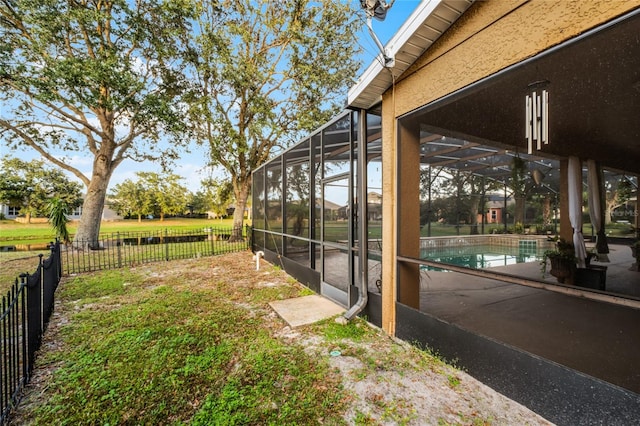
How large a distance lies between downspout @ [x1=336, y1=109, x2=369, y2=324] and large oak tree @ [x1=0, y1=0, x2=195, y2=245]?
916cm

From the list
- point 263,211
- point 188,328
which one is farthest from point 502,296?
point 263,211

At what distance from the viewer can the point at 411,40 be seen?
2.76 meters

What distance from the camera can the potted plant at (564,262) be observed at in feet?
16.3

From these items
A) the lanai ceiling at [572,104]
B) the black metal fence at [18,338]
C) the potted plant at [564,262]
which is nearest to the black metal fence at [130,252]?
the black metal fence at [18,338]

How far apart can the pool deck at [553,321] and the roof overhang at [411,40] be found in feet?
10.6

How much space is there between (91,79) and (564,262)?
14529mm

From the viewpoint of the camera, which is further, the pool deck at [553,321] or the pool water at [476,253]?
the pool water at [476,253]

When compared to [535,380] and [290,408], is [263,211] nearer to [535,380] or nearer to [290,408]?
[290,408]

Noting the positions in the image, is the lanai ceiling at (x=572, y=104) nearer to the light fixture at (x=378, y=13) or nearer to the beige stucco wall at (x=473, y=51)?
the beige stucco wall at (x=473, y=51)

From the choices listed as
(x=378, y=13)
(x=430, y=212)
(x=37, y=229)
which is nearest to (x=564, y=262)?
(x=378, y=13)

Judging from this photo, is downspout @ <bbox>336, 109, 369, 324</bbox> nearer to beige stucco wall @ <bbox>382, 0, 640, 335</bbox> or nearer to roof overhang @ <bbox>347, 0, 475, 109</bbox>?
beige stucco wall @ <bbox>382, 0, 640, 335</bbox>

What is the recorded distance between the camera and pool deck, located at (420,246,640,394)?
8.45 feet

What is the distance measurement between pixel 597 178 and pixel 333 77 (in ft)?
35.6

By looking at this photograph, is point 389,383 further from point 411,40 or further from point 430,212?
point 430,212
